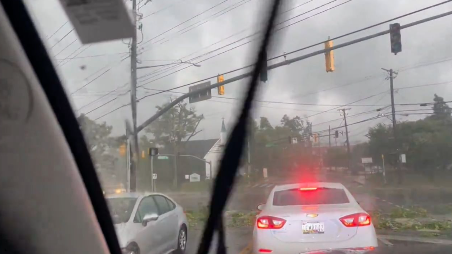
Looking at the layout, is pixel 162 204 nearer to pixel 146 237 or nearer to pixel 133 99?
pixel 146 237

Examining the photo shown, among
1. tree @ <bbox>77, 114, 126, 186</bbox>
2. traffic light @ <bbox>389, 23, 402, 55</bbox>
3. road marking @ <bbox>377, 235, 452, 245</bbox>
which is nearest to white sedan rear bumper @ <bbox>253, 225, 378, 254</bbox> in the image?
traffic light @ <bbox>389, 23, 402, 55</bbox>

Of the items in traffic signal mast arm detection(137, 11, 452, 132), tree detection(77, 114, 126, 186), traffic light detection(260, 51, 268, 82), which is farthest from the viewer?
traffic signal mast arm detection(137, 11, 452, 132)

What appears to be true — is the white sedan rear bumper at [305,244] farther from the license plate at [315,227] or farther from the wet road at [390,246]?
the wet road at [390,246]

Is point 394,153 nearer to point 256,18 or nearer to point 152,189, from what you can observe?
point 152,189

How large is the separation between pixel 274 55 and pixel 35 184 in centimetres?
140

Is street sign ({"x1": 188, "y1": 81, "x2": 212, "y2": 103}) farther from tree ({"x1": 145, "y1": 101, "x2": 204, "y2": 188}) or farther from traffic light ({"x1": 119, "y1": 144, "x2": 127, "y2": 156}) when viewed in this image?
traffic light ({"x1": 119, "y1": 144, "x2": 127, "y2": 156})

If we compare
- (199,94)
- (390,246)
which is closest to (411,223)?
(390,246)

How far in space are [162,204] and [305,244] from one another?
1.89 metres

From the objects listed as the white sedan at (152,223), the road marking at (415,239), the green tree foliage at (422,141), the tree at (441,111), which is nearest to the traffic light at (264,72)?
the white sedan at (152,223)

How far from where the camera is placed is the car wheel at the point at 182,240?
689 centimetres

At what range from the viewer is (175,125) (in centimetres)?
518

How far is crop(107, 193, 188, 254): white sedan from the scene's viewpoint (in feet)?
14.6

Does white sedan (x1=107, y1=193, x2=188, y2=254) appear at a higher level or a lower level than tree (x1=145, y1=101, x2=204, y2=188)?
lower

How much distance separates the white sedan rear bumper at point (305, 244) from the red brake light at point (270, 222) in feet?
0.19
